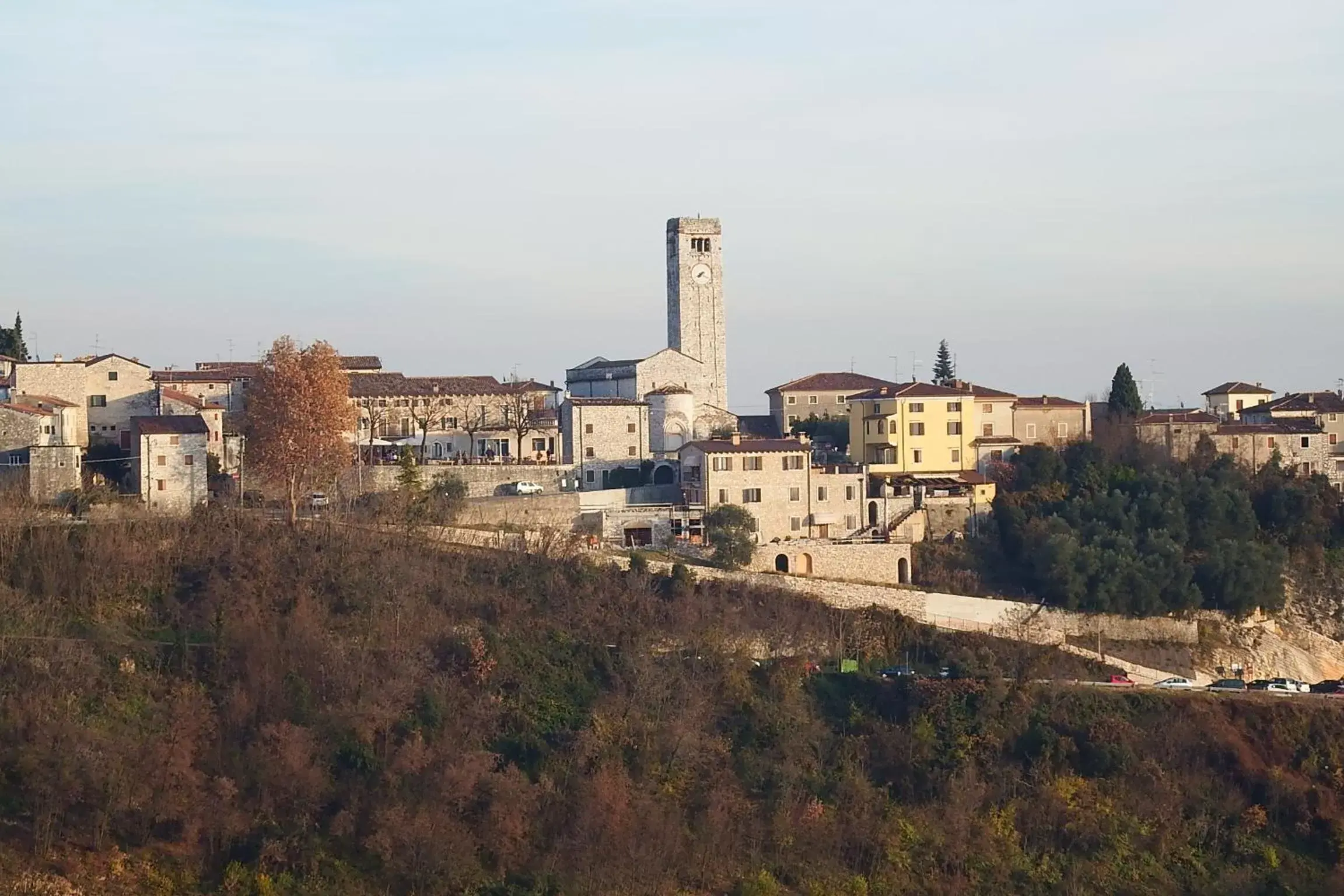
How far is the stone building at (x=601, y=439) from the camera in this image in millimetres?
45438

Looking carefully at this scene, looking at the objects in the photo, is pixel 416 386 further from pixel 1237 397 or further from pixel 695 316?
pixel 1237 397

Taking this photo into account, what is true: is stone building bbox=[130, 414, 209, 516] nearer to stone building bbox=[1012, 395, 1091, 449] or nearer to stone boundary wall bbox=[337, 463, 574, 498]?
stone boundary wall bbox=[337, 463, 574, 498]

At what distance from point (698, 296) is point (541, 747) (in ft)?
83.4

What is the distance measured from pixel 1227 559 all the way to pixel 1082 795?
11.2 meters

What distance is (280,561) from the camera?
115 ft

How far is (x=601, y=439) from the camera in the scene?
4569cm

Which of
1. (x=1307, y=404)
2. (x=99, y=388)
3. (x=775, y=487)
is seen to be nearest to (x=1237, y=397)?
(x=1307, y=404)

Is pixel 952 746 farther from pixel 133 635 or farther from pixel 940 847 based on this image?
pixel 133 635

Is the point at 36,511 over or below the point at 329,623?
over

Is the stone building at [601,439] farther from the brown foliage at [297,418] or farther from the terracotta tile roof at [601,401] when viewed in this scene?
the brown foliage at [297,418]

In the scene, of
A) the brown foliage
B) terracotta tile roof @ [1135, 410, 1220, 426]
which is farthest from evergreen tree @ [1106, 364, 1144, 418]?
the brown foliage

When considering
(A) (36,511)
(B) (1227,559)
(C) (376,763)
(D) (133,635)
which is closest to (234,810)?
(C) (376,763)

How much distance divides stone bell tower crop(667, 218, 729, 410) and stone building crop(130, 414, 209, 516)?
18.7 metres

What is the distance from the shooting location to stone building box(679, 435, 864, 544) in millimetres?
42062
